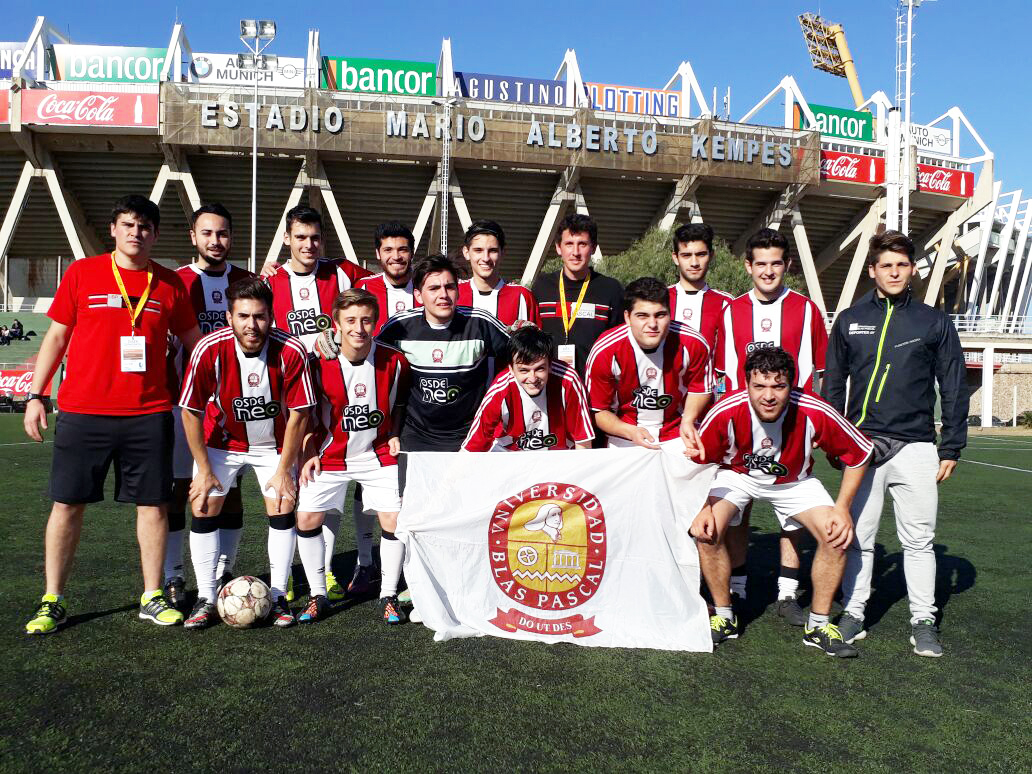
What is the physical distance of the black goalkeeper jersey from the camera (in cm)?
475

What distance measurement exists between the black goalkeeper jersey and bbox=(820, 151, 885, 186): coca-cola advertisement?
116ft

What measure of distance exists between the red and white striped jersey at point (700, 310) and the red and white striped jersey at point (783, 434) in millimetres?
875

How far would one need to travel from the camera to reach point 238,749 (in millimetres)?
2873

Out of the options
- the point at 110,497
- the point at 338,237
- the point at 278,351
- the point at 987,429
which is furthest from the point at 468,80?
the point at 278,351

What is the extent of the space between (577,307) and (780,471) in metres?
1.67

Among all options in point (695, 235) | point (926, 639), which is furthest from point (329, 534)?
point (926, 639)

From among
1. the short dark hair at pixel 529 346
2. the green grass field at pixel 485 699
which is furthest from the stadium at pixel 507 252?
the short dark hair at pixel 529 346

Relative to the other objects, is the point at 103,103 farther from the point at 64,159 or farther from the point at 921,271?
the point at 921,271

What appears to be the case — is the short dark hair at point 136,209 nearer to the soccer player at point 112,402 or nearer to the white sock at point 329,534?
the soccer player at point 112,402

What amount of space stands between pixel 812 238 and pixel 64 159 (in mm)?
35037

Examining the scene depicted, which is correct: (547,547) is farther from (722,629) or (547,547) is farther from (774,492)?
Result: (774,492)

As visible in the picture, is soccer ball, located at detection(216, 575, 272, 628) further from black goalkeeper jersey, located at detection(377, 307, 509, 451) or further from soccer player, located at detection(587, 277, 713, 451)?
soccer player, located at detection(587, 277, 713, 451)

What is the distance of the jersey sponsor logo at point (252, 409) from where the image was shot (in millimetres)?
4449

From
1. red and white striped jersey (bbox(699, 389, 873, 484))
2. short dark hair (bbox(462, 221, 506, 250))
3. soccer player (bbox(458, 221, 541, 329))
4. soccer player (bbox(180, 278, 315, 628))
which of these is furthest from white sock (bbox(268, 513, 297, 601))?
red and white striped jersey (bbox(699, 389, 873, 484))
